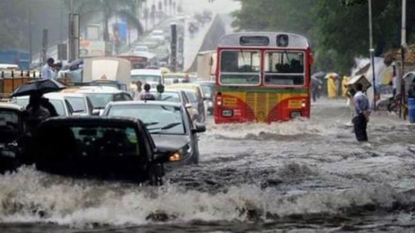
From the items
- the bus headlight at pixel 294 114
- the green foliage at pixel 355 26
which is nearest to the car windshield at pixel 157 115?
the bus headlight at pixel 294 114

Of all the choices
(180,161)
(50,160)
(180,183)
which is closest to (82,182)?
(50,160)

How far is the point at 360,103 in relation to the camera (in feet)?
92.0

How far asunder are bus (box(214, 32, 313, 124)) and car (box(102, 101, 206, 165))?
40.5 feet

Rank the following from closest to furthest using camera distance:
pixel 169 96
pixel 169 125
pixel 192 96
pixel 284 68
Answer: pixel 169 125 → pixel 284 68 → pixel 169 96 → pixel 192 96

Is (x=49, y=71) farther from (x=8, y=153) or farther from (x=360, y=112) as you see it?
(x=8, y=153)

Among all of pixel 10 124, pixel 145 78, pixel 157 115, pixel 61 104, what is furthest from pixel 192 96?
pixel 10 124

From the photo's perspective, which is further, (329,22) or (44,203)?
(329,22)

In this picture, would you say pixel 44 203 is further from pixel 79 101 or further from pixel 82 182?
pixel 79 101

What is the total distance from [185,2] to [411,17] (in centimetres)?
11261

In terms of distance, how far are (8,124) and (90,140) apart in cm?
369

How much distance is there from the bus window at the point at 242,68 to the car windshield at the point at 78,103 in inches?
273

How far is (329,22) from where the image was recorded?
52812 mm

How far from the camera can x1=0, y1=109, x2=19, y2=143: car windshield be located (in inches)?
642

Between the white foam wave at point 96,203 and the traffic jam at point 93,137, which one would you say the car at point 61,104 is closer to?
the traffic jam at point 93,137
